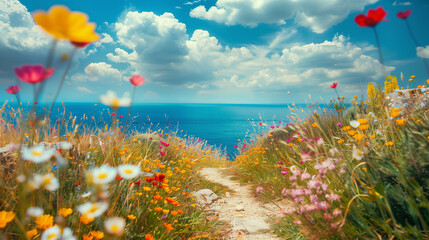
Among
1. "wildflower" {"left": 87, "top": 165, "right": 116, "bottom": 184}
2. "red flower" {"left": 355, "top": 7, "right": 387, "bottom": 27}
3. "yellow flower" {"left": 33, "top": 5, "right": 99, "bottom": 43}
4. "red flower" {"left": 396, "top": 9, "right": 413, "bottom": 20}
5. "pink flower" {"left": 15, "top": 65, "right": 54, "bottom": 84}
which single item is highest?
"red flower" {"left": 396, "top": 9, "right": 413, "bottom": 20}

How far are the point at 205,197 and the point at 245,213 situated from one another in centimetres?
85

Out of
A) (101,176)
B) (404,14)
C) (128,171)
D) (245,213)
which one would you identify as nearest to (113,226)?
(101,176)

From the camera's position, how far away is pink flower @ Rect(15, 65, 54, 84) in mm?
784

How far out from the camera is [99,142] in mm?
3693

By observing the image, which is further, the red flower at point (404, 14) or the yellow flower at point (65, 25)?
the red flower at point (404, 14)

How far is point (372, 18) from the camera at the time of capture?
128cm

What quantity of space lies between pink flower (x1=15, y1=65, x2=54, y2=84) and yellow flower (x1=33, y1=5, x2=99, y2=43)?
0.16 m

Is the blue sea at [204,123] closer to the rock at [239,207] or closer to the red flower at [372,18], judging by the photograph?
the rock at [239,207]

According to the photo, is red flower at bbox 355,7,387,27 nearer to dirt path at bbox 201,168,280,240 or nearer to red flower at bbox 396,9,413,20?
red flower at bbox 396,9,413,20

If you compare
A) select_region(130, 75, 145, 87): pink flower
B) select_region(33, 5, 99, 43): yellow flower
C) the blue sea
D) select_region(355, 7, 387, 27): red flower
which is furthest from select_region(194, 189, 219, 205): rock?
select_region(33, 5, 99, 43): yellow flower

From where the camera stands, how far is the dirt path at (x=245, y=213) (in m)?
3.01

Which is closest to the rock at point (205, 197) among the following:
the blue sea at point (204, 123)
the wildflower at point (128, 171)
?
the blue sea at point (204, 123)

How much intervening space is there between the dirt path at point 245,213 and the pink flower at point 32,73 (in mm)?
2486

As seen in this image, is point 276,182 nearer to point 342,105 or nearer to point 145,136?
point 342,105
